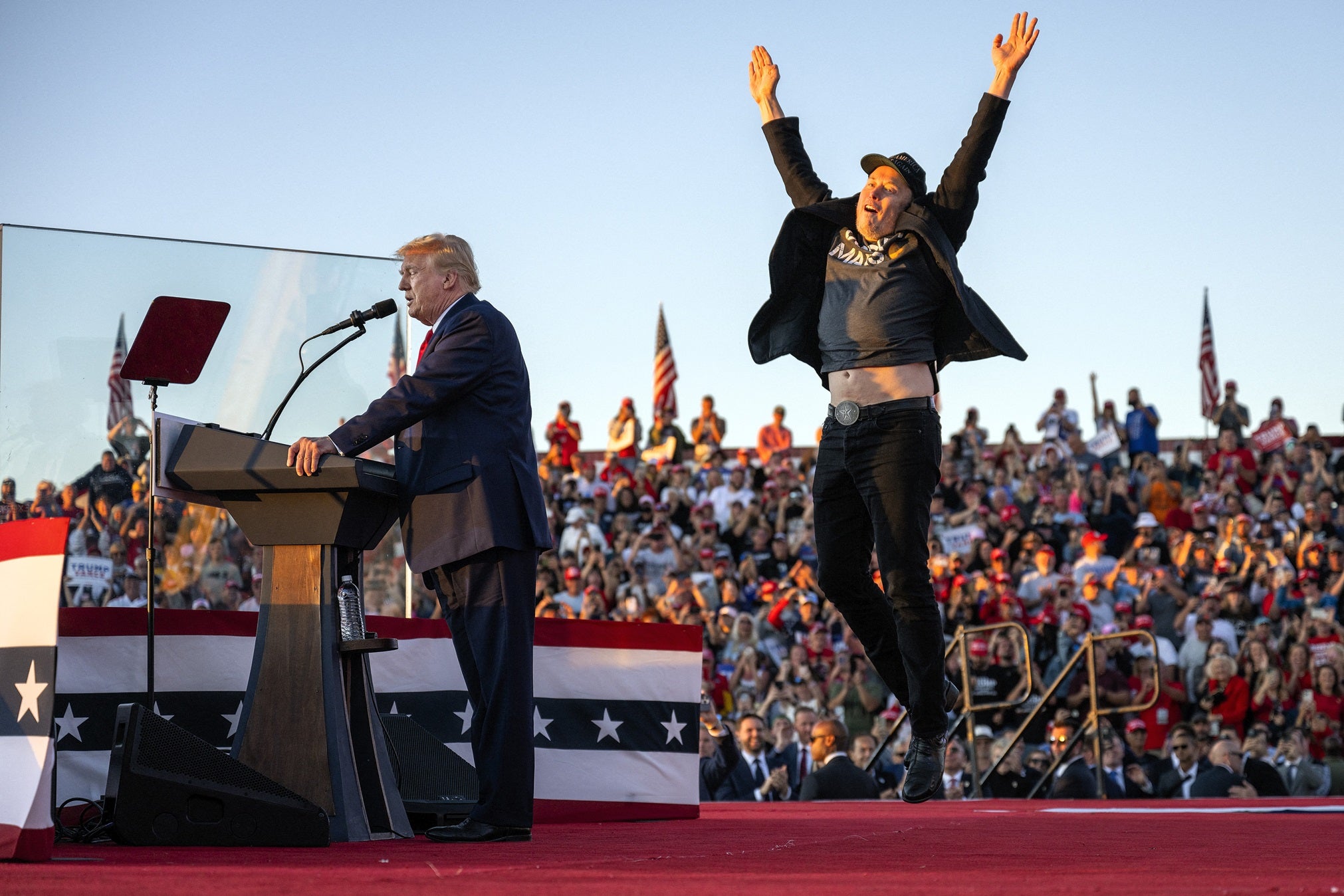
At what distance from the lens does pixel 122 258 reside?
6426 mm

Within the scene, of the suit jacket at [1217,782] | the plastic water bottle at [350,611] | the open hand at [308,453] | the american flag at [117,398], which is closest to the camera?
the open hand at [308,453]

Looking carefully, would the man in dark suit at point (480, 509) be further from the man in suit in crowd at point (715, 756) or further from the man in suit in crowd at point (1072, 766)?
the man in suit in crowd at point (1072, 766)

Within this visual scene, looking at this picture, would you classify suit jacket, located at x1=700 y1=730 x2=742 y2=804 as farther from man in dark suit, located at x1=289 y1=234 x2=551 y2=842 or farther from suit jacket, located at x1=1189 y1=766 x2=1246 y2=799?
man in dark suit, located at x1=289 y1=234 x2=551 y2=842

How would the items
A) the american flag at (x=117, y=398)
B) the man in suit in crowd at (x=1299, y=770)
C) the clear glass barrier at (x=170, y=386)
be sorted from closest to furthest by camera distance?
the clear glass barrier at (x=170, y=386) → the american flag at (x=117, y=398) → the man in suit in crowd at (x=1299, y=770)

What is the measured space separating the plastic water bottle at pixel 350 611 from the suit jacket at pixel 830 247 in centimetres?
149

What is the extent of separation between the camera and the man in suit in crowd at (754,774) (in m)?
10.1

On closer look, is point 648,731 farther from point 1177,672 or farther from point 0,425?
point 1177,672

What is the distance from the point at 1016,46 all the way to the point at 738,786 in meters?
6.38

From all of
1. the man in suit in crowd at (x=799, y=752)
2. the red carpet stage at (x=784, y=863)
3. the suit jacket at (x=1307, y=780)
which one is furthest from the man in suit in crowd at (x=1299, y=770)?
the red carpet stage at (x=784, y=863)

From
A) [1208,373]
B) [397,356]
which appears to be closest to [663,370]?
[1208,373]

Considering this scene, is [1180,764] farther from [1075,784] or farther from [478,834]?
[478,834]

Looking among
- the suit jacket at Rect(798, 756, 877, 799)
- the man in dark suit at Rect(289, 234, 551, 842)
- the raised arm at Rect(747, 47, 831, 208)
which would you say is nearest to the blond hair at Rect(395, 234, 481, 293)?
the man in dark suit at Rect(289, 234, 551, 842)

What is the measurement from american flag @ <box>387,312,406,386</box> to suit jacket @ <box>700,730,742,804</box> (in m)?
4.12

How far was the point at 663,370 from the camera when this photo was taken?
24203mm
